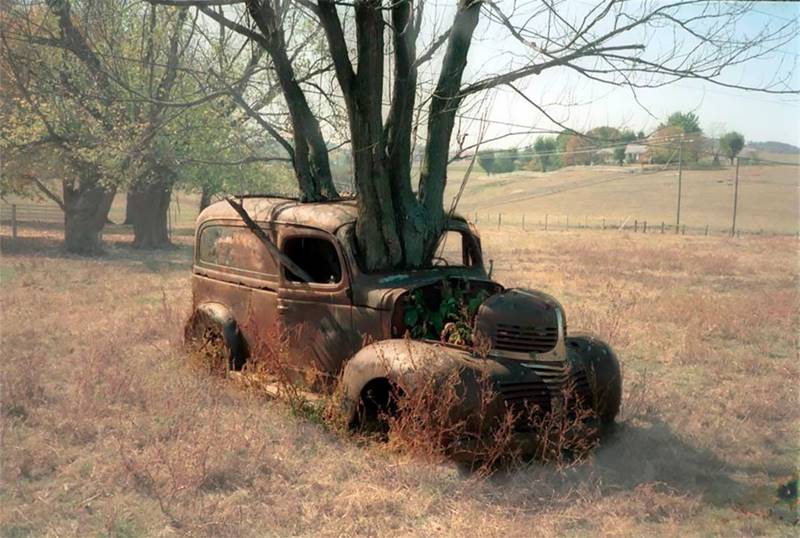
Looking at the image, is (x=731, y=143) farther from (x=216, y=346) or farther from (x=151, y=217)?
(x=216, y=346)

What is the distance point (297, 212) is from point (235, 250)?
40.6 inches

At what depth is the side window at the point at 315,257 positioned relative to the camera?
6.36 metres

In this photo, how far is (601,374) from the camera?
560 cm

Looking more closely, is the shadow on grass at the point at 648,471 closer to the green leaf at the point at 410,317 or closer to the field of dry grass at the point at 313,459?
the field of dry grass at the point at 313,459

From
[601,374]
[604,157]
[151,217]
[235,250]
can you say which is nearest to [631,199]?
[604,157]

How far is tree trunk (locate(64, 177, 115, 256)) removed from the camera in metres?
21.0

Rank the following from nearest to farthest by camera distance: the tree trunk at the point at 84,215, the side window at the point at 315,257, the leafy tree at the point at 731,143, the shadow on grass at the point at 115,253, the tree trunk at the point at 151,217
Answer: the side window at the point at 315,257
the shadow on grass at the point at 115,253
the tree trunk at the point at 84,215
the tree trunk at the point at 151,217
the leafy tree at the point at 731,143

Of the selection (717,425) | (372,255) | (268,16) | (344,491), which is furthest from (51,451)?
(717,425)

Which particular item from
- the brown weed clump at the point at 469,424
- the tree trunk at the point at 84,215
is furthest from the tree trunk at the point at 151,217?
the brown weed clump at the point at 469,424

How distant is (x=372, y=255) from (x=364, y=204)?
47 centimetres

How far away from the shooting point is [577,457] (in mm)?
4969

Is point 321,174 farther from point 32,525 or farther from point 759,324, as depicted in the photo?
point 759,324

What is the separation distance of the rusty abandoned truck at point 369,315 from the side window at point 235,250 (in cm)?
2

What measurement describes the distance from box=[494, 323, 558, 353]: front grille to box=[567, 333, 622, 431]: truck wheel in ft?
1.76
